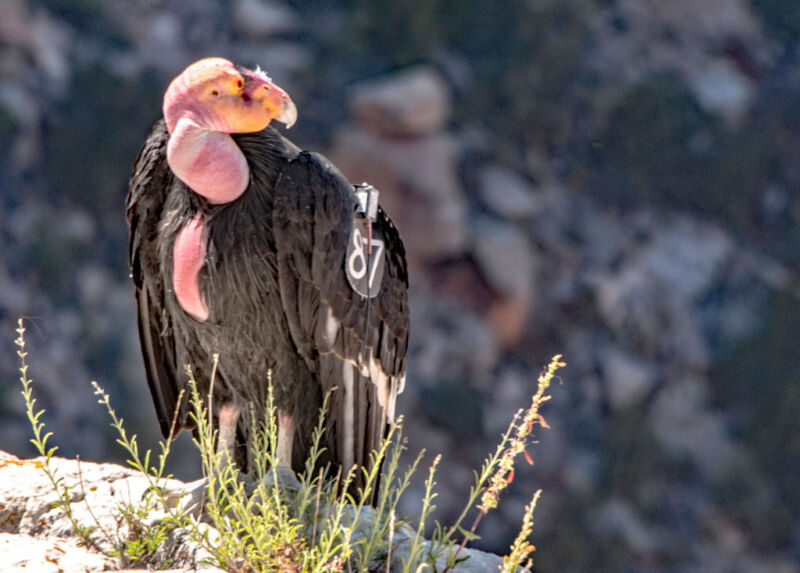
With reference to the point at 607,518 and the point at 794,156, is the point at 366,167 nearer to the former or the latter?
the point at 607,518

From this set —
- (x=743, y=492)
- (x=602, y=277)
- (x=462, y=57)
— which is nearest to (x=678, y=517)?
(x=743, y=492)

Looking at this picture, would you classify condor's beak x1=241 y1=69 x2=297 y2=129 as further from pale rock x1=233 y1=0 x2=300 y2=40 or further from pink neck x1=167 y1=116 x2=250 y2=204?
pale rock x1=233 y1=0 x2=300 y2=40

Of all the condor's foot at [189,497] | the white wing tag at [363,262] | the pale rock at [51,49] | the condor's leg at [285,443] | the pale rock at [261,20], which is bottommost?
the condor's foot at [189,497]

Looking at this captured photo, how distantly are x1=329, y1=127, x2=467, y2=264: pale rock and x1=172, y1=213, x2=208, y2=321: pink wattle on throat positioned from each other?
16.3m

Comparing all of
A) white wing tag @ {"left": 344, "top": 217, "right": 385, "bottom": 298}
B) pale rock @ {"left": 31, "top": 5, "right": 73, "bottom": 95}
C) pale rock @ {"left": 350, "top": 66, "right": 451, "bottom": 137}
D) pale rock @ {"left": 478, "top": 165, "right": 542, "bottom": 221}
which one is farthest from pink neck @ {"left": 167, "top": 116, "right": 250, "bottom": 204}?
pale rock @ {"left": 31, "top": 5, "right": 73, "bottom": 95}

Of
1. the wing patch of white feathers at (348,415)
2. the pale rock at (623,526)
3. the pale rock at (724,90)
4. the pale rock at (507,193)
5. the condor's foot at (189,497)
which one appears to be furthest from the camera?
the pale rock at (724,90)

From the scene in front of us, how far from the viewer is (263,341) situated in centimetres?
399

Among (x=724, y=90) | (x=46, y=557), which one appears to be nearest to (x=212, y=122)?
(x=46, y=557)

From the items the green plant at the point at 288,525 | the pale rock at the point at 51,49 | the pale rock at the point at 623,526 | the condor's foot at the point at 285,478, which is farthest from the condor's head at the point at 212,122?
the pale rock at the point at 51,49

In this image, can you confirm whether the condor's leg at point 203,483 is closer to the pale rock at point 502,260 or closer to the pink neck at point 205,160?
the pink neck at point 205,160

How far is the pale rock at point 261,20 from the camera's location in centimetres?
2456

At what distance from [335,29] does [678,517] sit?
13171 mm

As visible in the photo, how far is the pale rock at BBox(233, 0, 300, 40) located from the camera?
24562 mm

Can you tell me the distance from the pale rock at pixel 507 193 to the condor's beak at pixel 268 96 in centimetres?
1927
